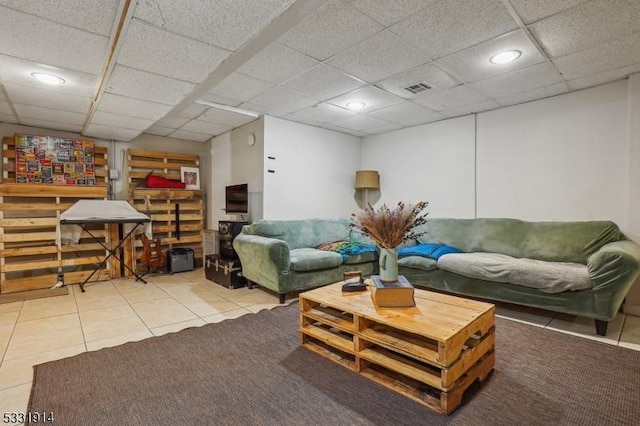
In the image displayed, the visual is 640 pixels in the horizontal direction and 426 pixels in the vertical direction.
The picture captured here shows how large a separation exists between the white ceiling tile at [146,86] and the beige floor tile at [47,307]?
7.38ft

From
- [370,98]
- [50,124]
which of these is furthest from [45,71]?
[370,98]

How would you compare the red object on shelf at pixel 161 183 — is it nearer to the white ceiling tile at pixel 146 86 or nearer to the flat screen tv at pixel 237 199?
the flat screen tv at pixel 237 199

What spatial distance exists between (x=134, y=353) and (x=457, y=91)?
386 cm

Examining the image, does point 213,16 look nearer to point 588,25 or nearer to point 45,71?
point 45,71

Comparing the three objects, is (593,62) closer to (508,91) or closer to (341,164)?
(508,91)

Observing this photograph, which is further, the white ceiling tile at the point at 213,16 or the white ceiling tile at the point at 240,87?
the white ceiling tile at the point at 240,87

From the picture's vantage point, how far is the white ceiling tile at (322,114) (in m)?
4.05

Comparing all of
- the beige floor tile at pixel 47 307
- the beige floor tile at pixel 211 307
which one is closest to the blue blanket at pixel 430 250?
the beige floor tile at pixel 211 307

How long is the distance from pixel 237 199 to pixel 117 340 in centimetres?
269

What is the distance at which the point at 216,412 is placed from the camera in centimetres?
159

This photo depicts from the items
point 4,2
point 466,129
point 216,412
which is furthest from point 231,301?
point 466,129

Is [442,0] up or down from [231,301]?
up

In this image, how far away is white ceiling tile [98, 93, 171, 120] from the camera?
330cm

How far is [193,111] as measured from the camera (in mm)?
4148
